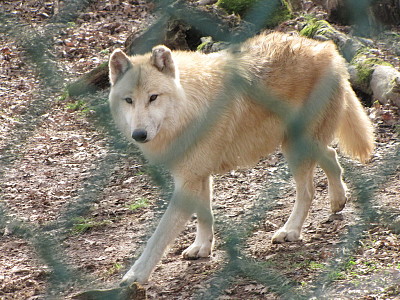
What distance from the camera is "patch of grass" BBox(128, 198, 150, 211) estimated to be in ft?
16.8

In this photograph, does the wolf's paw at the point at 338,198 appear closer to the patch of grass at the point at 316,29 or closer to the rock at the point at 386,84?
the rock at the point at 386,84

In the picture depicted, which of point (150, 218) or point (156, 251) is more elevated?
point (156, 251)

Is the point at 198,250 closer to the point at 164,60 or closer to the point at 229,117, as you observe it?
the point at 229,117

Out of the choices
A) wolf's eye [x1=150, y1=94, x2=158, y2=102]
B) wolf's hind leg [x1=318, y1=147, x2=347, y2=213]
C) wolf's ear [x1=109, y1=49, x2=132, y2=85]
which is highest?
wolf's ear [x1=109, y1=49, x2=132, y2=85]

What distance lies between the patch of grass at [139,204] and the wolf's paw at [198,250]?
41.9 inches

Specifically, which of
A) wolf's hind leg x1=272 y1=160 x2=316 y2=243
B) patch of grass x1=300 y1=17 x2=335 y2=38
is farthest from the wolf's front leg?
patch of grass x1=300 y1=17 x2=335 y2=38

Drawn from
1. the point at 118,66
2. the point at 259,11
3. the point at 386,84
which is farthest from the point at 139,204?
the point at 259,11

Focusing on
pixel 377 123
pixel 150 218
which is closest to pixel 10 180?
pixel 150 218

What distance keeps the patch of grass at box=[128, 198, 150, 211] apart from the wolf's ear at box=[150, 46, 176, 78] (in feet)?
5.38

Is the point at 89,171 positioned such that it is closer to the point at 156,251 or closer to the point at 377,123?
the point at 156,251

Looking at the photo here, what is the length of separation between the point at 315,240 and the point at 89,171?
2.70 m

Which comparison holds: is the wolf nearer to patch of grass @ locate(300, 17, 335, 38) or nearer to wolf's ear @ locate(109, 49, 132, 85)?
wolf's ear @ locate(109, 49, 132, 85)

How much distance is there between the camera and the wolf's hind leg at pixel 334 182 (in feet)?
14.5

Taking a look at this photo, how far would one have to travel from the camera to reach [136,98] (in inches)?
146
